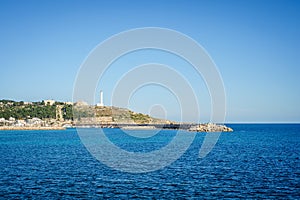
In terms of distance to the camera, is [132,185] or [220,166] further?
[220,166]

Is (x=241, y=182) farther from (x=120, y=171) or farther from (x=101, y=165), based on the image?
(x=101, y=165)

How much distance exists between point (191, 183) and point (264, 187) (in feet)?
23.1

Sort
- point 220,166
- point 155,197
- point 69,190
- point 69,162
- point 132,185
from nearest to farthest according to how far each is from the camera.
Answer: point 155,197, point 69,190, point 132,185, point 220,166, point 69,162

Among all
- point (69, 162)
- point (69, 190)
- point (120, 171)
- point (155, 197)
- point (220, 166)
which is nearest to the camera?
point (155, 197)

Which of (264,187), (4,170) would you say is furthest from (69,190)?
(264,187)

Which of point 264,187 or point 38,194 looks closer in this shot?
point 38,194

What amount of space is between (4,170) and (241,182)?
1127 inches

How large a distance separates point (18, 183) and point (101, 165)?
49.1 feet

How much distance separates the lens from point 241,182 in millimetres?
35969

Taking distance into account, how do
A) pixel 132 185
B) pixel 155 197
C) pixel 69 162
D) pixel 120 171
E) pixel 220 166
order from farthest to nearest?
pixel 69 162 < pixel 220 166 < pixel 120 171 < pixel 132 185 < pixel 155 197

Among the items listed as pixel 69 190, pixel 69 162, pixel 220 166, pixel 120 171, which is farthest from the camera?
pixel 69 162

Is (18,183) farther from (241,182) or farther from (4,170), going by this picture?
(241,182)

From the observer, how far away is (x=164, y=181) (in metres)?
36.4

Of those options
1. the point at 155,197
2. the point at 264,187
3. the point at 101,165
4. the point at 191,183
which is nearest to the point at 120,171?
the point at 101,165
